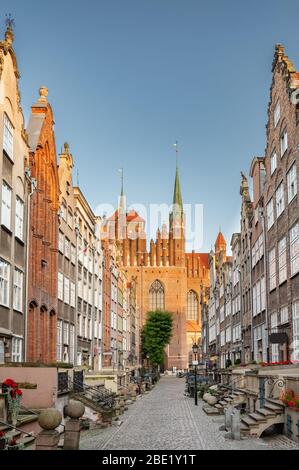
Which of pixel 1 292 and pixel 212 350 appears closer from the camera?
pixel 1 292

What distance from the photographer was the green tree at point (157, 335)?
334ft

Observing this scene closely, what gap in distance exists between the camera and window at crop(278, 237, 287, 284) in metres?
32.6

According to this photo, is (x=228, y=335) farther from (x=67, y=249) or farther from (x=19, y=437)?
(x=19, y=437)

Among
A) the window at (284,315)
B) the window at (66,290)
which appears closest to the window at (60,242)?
the window at (66,290)

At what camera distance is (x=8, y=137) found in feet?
88.1

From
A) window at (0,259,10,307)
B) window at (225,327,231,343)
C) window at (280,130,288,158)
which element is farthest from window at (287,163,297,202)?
window at (225,327,231,343)

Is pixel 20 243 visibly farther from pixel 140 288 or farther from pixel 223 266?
pixel 140 288

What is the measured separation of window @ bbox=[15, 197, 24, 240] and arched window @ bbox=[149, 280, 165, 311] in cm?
9204

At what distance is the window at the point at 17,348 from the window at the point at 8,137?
759 cm

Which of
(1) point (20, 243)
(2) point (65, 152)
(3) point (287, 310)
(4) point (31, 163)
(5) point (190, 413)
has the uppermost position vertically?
(2) point (65, 152)

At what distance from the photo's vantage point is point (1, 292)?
25219 mm

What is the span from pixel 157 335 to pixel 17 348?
7599 cm

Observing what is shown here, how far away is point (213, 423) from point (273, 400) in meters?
5.67
